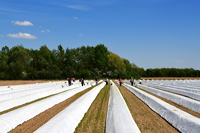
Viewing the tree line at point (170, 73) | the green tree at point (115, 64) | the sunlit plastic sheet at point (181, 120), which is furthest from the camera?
the tree line at point (170, 73)

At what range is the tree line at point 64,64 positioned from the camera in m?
72.6

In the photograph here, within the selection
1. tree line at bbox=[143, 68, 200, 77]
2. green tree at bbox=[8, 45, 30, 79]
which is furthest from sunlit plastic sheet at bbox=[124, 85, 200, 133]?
tree line at bbox=[143, 68, 200, 77]

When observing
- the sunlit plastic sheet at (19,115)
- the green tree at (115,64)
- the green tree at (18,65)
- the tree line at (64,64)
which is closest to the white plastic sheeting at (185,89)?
the sunlit plastic sheet at (19,115)

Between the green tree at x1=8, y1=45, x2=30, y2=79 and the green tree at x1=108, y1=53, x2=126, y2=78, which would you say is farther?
the green tree at x1=108, y1=53, x2=126, y2=78

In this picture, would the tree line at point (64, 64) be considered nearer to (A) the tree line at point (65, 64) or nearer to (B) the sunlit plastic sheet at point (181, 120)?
(A) the tree line at point (65, 64)

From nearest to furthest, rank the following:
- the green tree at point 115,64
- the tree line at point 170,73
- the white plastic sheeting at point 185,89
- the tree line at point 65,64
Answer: the white plastic sheeting at point 185,89 → the tree line at point 65,64 → the green tree at point 115,64 → the tree line at point 170,73

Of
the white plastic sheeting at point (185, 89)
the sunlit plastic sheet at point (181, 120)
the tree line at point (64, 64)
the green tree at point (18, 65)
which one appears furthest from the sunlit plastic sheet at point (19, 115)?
the green tree at point (18, 65)

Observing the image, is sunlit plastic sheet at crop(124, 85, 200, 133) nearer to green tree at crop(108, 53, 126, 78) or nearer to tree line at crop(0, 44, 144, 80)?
tree line at crop(0, 44, 144, 80)

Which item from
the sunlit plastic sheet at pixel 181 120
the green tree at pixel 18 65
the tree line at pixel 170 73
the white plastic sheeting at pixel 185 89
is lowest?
the sunlit plastic sheet at pixel 181 120

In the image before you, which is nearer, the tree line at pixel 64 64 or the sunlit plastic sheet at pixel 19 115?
the sunlit plastic sheet at pixel 19 115

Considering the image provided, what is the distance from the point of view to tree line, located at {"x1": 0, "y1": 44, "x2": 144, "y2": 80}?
72.6 metres

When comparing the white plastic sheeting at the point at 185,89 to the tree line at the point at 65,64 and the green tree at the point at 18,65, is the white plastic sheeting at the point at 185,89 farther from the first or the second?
the green tree at the point at 18,65

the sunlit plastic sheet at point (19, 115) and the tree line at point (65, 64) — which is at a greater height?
the tree line at point (65, 64)

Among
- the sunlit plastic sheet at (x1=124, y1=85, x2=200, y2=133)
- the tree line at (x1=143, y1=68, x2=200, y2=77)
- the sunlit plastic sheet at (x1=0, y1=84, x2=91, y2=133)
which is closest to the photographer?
the sunlit plastic sheet at (x1=124, y1=85, x2=200, y2=133)
